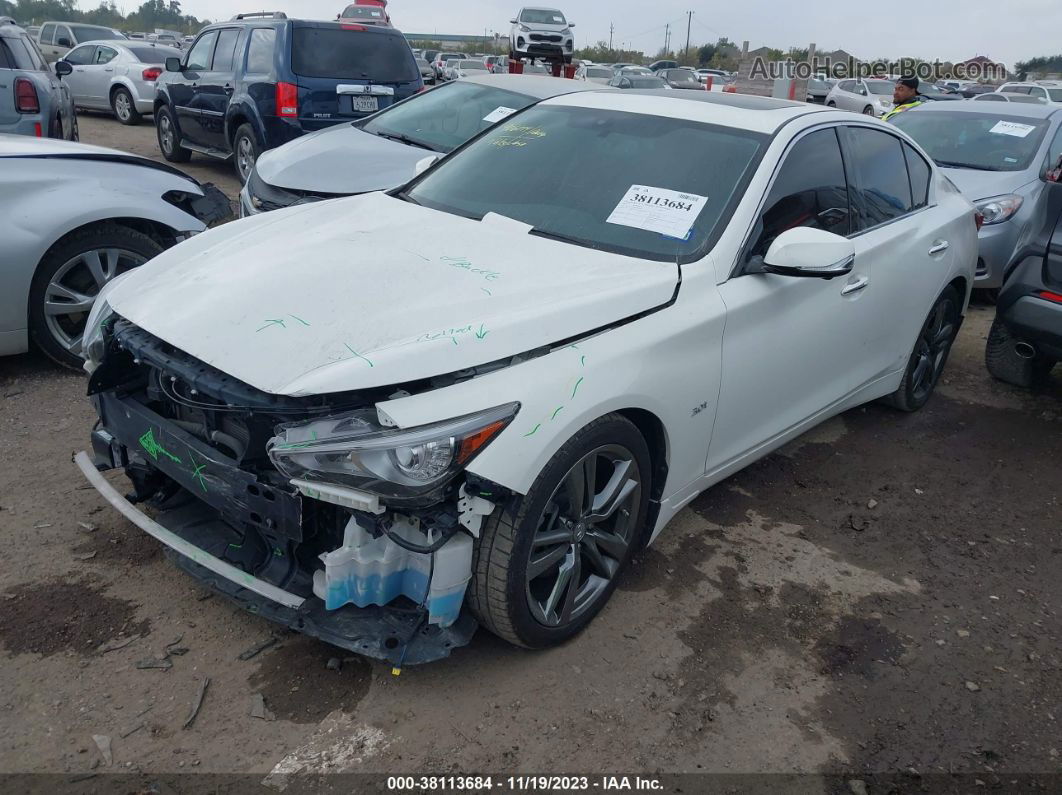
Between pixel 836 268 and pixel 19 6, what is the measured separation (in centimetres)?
9148

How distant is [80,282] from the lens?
4.72 meters

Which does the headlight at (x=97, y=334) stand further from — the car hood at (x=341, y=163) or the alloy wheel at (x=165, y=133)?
the alloy wheel at (x=165, y=133)

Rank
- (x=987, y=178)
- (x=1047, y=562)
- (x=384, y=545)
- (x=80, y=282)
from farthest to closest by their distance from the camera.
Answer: (x=987, y=178)
(x=80, y=282)
(x=1047, y=562)
(x=384, y=545)

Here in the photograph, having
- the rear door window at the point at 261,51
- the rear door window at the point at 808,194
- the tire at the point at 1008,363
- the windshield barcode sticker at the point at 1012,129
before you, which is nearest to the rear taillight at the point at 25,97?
the rear door window at the point at 261,51

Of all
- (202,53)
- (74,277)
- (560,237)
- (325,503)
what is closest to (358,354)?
(325,503)

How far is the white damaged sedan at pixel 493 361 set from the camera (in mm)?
2426

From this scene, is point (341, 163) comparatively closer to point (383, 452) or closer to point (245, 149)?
point (245, 149)

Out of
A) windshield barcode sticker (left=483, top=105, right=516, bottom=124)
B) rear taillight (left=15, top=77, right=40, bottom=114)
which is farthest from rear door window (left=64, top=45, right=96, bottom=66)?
windshield barcode sticker (left=483, top=105, right=516, bottom=124)

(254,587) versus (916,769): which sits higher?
(254,587)

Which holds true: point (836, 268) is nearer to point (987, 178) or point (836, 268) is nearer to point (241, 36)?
point (987, 178)

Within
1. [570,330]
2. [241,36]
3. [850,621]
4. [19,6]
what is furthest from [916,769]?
[19,6]

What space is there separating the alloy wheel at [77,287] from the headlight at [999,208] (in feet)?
20.9

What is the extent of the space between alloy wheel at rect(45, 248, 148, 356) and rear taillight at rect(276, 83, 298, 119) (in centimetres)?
450

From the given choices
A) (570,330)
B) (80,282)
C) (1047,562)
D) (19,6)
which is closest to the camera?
(570,330)
